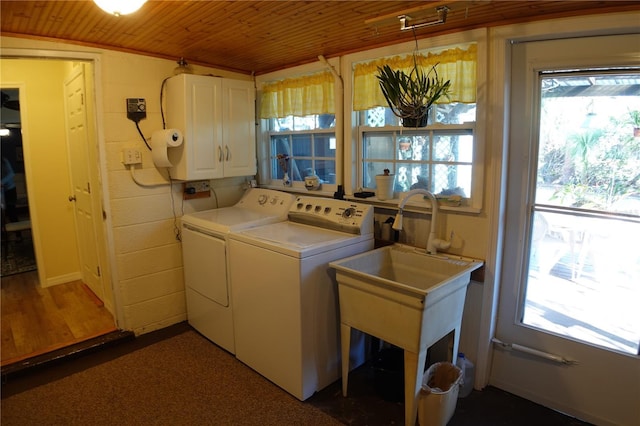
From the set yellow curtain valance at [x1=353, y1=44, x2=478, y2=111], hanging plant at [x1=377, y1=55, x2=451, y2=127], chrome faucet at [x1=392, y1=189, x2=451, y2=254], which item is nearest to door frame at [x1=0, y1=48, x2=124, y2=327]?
yellow curtain valance at [x1=353, y1=44, x2=478, y2=111]

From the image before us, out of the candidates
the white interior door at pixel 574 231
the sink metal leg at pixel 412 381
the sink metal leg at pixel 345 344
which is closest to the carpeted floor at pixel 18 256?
the sink metal leg at pixel 345 344

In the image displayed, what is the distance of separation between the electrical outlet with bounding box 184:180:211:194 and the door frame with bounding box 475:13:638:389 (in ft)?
7.29

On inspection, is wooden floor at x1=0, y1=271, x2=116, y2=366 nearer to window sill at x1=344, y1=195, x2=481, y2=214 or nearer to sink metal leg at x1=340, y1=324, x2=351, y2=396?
sink metal leg at x1=340, y1=324, x2=351, y2=396

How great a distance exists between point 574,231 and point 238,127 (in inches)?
96.5

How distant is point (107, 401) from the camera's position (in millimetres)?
2379

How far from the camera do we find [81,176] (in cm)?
371

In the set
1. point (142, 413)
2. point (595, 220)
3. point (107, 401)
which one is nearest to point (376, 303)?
point (595, 220)

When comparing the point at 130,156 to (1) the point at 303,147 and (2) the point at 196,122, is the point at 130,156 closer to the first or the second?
(2) the point at 196,122

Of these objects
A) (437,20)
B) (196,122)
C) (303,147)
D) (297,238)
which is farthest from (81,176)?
(437,20)

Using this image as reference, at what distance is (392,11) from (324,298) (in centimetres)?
161

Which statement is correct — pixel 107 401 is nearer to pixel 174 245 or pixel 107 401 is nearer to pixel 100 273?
pixel 174 245

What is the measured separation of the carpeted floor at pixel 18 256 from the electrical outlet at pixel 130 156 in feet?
8.96

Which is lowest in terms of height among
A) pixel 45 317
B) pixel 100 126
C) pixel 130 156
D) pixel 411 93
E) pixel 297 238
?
pixel 45 317

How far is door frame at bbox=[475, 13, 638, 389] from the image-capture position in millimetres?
2018
